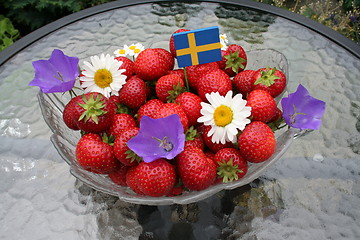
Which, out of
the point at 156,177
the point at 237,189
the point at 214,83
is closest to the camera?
the point at 156,177

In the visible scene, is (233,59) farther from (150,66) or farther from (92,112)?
(92,112)

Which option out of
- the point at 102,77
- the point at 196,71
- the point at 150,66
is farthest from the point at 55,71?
the point at 196,71

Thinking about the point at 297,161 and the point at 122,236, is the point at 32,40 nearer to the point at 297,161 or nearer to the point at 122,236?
the point at 122,236

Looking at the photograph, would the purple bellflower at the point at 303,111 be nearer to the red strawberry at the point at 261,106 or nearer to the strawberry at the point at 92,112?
the red strawberry at the point at 261,106

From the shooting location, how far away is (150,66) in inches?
30.7

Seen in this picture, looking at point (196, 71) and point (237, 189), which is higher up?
point (196, 71)

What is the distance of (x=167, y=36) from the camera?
1258 mm

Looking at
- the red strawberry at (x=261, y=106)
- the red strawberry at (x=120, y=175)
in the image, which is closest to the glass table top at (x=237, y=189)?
the red strawberry at (x=120, y=175)

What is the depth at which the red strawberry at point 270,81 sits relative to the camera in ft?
2.40

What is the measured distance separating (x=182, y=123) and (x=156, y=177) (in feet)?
0.40

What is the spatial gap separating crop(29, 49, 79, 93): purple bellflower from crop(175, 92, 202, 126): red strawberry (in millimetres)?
222

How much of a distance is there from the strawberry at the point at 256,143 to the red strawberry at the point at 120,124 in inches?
8.9

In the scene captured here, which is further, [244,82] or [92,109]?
[244,82]

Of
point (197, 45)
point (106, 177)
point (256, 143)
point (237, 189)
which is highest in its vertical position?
point (197, 45)
